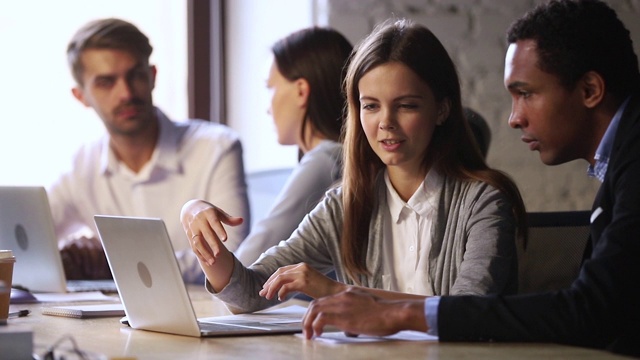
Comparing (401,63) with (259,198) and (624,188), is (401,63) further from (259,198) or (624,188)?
(259,198)

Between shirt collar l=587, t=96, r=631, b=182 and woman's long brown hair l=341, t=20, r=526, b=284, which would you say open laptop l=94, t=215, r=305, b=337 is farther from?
shirt collar l=587, t=96, r=631, b=182

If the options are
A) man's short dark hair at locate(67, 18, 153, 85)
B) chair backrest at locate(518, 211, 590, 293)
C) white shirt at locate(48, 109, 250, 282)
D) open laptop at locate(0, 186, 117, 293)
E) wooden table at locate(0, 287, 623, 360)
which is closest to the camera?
wooden table at locate(0, 287, 623, 360)

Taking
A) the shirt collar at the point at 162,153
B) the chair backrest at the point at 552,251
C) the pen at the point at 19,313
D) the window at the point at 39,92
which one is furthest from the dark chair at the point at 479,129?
the window at the point at 39,92

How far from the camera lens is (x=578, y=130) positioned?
1.67 metres

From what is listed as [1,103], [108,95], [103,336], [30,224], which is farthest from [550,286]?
[1,103]

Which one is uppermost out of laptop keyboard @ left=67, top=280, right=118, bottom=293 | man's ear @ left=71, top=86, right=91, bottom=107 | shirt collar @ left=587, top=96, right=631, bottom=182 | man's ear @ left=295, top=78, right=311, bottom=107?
shirt collar @ left=587, top=96, right=631, bottom=182

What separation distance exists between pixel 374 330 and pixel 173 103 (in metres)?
2.83

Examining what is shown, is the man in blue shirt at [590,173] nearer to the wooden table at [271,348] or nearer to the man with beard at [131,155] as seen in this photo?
the wooden table at [271,348]

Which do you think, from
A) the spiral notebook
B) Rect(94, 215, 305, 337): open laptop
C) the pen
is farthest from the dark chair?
the pen

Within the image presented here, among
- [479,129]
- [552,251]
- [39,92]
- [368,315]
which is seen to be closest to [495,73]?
[479,129]

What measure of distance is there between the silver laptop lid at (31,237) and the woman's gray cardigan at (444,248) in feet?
1.83

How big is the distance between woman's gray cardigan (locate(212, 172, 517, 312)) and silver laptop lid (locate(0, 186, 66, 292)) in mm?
559

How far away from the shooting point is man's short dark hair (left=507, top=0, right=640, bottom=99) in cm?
163

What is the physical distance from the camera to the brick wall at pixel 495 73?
3.22 meters
